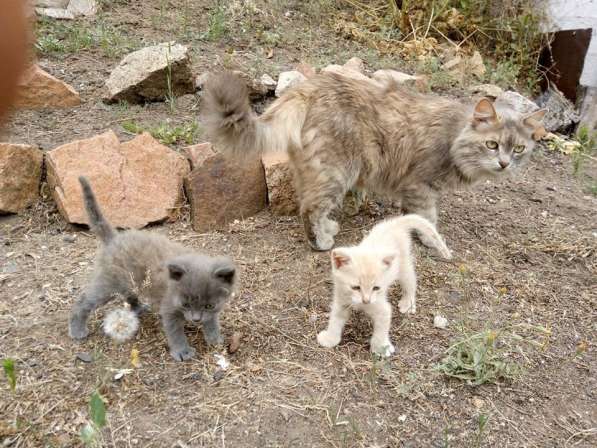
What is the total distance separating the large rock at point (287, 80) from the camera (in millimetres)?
5289

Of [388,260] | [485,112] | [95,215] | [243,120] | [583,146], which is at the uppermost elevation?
[243,120]

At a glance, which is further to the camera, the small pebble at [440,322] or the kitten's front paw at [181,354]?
the small pebble at [440,322]

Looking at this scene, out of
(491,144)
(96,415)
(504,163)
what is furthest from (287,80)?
(96,415)

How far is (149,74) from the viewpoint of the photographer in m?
5.06

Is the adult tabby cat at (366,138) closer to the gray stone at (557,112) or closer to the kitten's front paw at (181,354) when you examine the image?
the kitten's front paw at (181,354)

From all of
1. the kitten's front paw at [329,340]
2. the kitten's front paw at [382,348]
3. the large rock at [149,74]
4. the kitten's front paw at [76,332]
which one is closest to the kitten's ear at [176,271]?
the kitten's front paw at [76,332]

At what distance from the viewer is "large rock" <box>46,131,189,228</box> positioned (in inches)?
160

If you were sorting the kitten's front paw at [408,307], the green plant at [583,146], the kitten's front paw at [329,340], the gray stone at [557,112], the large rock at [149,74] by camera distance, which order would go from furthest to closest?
the gray stone at [557,112], the green plant at [583,146], the large rock at [149,74], the kitten's front paw at [408,307], the kitten's front paw at [329,340]

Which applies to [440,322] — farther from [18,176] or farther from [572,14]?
[572,14]

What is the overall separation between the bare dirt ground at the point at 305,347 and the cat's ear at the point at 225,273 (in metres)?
0.48

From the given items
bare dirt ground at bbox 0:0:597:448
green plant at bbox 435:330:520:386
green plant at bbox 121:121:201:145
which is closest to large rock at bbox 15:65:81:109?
bare dirt ground at bbox 0:0:597:448

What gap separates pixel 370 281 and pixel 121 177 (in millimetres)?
2181

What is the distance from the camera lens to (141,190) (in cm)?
422

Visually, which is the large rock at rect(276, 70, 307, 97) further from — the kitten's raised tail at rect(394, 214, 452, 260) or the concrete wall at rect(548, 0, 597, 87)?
the concrete wall at rect(548, 0, 597, 87)
